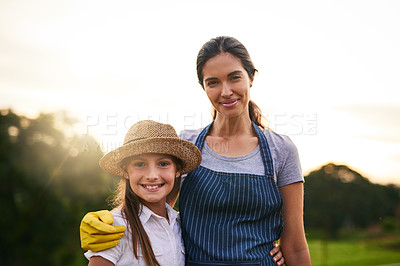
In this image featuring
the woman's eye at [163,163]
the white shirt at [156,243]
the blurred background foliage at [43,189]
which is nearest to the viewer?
the white shirt at [156,243]

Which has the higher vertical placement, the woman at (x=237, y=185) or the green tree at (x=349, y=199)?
the woman at (x=237, y=185)

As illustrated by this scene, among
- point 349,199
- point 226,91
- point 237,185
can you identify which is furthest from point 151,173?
point 349,199

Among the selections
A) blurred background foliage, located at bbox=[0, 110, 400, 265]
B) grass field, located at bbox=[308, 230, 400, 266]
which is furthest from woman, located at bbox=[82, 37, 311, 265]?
grass field, located at bbox=[308, 230, 400, 266]

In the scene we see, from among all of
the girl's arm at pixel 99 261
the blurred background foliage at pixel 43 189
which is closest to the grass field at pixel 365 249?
the blurred background foliage at pixel 43 189

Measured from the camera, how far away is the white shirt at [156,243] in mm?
1986

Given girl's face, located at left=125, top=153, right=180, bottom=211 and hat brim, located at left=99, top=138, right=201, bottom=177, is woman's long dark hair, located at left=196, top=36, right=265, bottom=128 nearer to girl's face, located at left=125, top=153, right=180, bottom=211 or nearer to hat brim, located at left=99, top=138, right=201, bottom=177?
hat brim, located at left=99, top=138, right=201, bottom=177

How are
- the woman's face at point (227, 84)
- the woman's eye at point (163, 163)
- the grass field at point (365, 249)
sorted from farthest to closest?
1. the grass field at point (365, 249)
2. the woman's face at point (227, 84)
3. the woman's eye at point (163, 163)

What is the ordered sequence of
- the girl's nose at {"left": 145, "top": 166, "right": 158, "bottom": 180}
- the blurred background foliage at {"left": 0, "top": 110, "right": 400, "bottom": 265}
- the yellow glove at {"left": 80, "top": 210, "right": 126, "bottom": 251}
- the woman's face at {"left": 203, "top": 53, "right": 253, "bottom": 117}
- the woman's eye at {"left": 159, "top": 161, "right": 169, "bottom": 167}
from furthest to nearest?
1. the blurred background foliage at {"left": 0, "top": 110, "right": 400, "bottom": 265}
2. the woman's face at {"left": 203, "top": 53, "right": 253, "bottom": 117}
3. the woman's eye at {"left": 159, "top": 161, "right": 169, "bottom": 167}
4. the girl's nose at {"left": 145, "top": 166, "right": 158, "bottom": 180}
5. the yellow glove at {"left": 80, "top": 210, "right": 126, "bottom": 251}

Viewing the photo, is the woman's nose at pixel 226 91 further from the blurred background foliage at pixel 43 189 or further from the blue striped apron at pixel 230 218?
the blurred background foliage at pixel 43 189

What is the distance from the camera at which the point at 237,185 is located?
227cm

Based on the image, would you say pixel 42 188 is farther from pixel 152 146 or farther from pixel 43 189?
pixel 152 146

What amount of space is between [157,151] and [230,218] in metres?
0.61

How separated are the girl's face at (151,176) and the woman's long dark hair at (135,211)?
58mm

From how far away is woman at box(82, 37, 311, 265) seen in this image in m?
2.22
